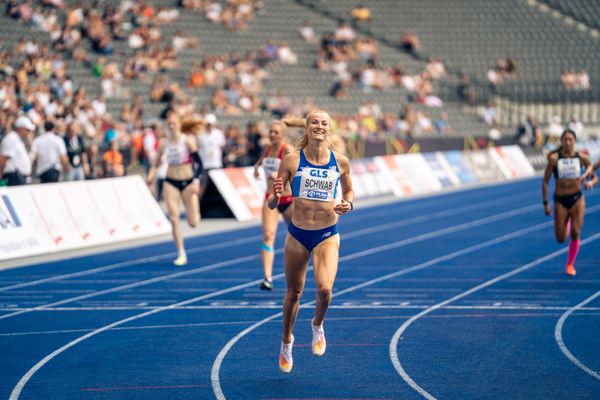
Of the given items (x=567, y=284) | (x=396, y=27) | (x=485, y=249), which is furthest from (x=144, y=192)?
(x=396, y=27)

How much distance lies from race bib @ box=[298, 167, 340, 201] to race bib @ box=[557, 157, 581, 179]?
22.1 feet

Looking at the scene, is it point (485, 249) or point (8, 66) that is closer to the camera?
point (485, 249)

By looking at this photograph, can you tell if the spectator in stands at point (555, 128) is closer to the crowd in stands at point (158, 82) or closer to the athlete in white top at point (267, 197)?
the crowd in stands at point (158, 82)

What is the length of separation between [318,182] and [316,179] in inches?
1.1

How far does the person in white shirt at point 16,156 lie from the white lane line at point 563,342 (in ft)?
30.0

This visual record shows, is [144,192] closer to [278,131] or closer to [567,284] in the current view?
[278,131]

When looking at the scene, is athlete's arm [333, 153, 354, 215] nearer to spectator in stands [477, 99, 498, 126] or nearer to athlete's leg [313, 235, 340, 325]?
athlete's leg [313, 235, 340, 325]

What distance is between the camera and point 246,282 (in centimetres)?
1452

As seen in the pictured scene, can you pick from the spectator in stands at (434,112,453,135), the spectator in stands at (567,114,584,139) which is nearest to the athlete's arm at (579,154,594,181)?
the spectator in stands at (434,112,453,135)

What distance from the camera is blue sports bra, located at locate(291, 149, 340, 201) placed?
8.59m

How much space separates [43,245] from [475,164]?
1975 cm

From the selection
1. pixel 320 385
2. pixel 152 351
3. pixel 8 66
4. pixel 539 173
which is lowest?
pixel 539 173

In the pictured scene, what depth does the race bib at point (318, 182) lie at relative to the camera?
8.59 m

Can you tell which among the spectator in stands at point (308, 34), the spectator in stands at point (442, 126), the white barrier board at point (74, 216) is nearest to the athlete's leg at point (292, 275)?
the white barrier board at point (74, 216)
